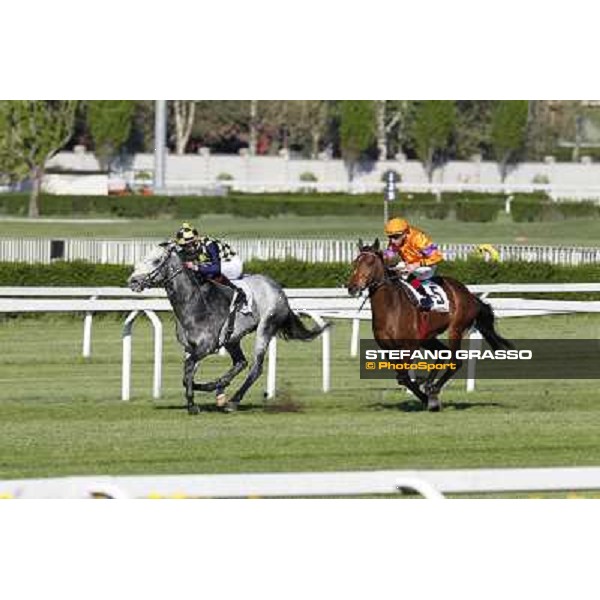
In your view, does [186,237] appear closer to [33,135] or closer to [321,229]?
→ [321,229]

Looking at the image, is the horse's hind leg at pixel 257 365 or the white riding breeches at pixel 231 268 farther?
A: the white riding breeches at pixel 231 268

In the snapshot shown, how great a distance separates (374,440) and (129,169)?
116ft

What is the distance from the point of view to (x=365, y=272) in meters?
12.5

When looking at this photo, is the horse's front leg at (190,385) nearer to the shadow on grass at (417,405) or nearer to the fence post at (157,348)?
the fence post at (157,348)

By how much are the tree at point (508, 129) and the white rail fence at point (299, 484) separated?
3583 cm

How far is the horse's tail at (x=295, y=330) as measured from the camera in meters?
13.1

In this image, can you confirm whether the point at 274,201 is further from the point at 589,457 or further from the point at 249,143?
the point at 589,457

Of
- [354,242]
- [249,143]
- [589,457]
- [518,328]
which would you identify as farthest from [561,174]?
[589,457]

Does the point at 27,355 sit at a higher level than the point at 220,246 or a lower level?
lower

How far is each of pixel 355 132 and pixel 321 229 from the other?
1823 centimetres

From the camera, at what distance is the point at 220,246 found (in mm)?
13312

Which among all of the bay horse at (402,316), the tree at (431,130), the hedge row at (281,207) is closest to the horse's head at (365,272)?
the bay horse at (402,316)

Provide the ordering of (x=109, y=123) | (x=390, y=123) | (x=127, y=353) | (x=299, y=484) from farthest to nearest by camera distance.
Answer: (x=390, y=123) → (x=109, y=123) → (x=127, y=353) → (x=299, y=484)

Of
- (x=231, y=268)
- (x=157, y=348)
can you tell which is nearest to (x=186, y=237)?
(x=231, y=268)
